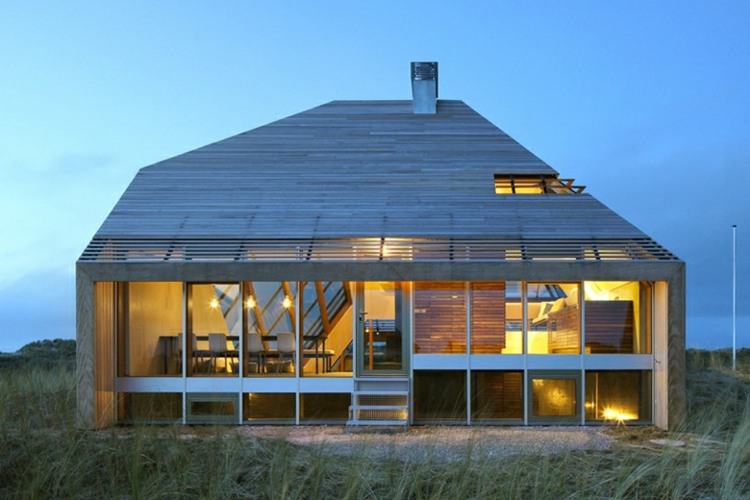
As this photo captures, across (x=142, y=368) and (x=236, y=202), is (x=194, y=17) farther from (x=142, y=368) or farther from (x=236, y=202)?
(x=142, y=368)

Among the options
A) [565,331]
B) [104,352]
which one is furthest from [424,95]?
[104,352]

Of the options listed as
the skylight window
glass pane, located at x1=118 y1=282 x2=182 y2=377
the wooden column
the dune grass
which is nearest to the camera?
the dune grass

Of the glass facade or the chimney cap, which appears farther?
the chimney cap

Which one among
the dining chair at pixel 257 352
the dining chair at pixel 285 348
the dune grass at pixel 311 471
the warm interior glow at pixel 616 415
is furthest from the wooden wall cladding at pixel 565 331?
the dining chair at pixel 257 352

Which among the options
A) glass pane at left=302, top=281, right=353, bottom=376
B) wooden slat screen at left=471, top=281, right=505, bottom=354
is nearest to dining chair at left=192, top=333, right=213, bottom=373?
glass pane at left=302, top=281, right=353, bottom=376

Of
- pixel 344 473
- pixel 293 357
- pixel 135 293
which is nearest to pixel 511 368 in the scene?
pixel 293 357

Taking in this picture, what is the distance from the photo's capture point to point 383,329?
13078 mm

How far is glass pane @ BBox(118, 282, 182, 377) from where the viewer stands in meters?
13.2

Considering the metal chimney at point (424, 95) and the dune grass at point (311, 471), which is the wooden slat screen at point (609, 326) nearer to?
the dune grass at point (311, 471)

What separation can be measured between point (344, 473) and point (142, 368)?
6390 millimetres

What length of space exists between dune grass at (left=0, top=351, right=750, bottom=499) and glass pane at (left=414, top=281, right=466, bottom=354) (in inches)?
156

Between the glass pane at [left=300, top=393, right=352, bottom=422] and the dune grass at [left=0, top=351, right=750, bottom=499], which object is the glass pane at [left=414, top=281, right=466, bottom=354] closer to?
the glass pane at [left=300, top=393, right=352, bottom=422]

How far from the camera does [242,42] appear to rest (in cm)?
1723

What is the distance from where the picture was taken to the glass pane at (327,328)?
13.1 metres
